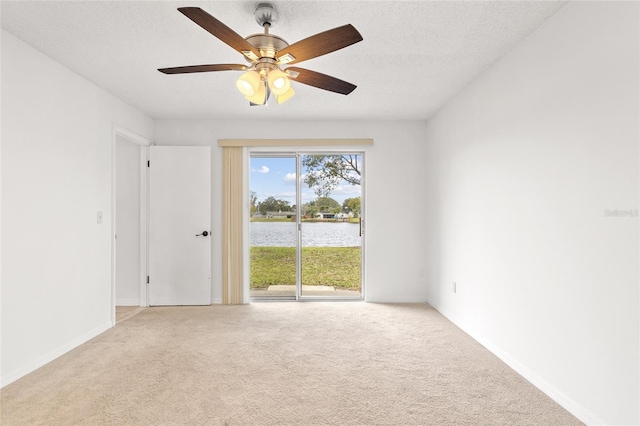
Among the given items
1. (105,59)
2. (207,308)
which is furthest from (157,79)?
(207,308)

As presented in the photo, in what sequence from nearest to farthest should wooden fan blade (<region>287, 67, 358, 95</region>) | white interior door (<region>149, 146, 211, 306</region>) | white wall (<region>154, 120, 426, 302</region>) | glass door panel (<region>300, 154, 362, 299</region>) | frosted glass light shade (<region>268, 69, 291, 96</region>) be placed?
1. frosted glass light shade (<region>268, 69, 291, 96</region>)
2. wooden fan blade (<region>287, 67, 358, 95</region>)
3. white interior door (<region>149, 146, 211, 306</region>)
4. white wall (<region>154, 120, 426, 302</region>)
5. glass door panel (<region>300, 154, 362, 299</region>)

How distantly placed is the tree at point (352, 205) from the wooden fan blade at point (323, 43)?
113 inches

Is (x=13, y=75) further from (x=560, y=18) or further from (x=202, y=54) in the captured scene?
(x=560, y=18)

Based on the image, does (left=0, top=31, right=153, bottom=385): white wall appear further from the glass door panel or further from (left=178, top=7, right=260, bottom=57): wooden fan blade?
the glass door panel

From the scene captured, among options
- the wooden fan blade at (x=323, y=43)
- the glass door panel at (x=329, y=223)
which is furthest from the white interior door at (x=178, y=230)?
the wooden fan blade at (x=323, y=43)

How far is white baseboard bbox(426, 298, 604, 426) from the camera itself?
6.52ft

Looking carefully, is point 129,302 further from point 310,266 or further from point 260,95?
point 260,95

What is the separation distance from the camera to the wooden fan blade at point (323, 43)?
5.62 ft

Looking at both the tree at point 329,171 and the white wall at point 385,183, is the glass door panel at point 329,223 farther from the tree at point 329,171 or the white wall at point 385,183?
the white wall at point 385,183

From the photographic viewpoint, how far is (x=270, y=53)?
2.08 m

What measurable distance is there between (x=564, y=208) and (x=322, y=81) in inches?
69.1

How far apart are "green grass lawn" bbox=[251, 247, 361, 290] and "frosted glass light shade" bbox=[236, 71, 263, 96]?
9.56 ft

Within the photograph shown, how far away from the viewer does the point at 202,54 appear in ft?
8.98

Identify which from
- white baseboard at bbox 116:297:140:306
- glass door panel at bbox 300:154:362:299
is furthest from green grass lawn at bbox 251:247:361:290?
white baseboard at bbox 116:297:140:306
